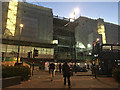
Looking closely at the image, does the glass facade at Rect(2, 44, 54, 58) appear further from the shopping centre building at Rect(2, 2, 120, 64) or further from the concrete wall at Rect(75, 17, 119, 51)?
the concrete wall at Rect(75, 17, 119, 51)

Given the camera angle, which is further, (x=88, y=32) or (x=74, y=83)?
(x=88, y=32)

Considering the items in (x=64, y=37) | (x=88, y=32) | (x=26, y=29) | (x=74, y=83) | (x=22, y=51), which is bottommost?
(x=74, y=83)

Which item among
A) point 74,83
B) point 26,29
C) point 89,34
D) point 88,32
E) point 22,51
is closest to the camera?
point 74,83

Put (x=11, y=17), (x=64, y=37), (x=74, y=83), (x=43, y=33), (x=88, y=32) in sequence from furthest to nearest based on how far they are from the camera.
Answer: (x=88, y=32) → (x=64, y=37) → (x=43, y=33) → (x=11, y=17) → (x=74, y=83)

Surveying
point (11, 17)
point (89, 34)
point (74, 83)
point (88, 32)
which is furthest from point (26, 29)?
point (74, 83)

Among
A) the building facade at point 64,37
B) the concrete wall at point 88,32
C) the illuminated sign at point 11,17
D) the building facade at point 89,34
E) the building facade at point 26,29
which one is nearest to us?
the building facade at point 26,29

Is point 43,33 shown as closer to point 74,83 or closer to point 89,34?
point 89,34

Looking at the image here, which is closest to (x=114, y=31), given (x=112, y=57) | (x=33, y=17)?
(x=33, y=17)

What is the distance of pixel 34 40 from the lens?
3250cm

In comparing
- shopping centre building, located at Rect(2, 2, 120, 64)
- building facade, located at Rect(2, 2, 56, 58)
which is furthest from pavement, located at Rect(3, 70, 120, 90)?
building facade, located at Rect(2, 2, 56, 58)

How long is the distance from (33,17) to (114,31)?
4139cm

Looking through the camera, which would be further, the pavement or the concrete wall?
the concrete wall

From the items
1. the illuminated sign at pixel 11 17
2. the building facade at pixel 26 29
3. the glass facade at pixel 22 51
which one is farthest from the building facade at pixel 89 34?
the illuminated sign at pixel 11 17

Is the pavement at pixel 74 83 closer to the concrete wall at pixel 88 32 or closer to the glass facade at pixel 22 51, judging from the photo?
the glass facade at pixel 22 51
